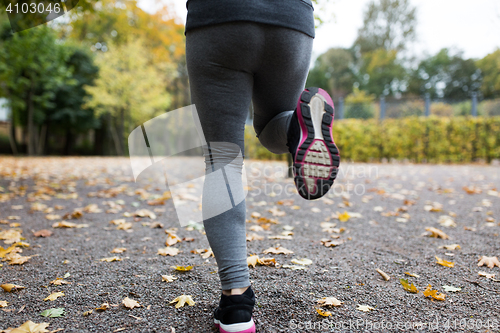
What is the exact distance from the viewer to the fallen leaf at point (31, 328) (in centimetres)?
125

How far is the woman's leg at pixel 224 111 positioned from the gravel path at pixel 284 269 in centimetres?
34

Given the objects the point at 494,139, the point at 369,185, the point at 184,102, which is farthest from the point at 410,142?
the point at 184,102

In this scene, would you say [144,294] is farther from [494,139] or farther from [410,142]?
[494,139]

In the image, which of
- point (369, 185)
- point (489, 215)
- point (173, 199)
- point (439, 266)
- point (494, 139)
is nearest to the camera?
point (439, 266)

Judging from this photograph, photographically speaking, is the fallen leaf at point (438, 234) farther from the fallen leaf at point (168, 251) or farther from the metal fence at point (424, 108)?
the metal fence at point (424, 108)

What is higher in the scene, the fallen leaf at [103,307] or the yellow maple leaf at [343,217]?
the yellow maple leaf at [343,217]

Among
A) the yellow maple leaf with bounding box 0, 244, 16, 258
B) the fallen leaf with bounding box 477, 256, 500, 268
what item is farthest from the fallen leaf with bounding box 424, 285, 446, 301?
the yellow maple leaf with bounding box 0, 244, 16, 258

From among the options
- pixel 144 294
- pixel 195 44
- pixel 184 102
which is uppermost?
pixel 184 102

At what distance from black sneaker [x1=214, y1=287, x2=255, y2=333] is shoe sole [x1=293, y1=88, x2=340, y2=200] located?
432 mm

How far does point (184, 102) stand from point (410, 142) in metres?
17.0

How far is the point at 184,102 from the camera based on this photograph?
23.9m

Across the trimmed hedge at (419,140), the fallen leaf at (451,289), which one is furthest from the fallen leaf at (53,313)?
the trimmed hedge at (419,140)

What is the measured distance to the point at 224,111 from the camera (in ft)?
3.98

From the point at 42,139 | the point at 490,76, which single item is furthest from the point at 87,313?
the point at 490,76
